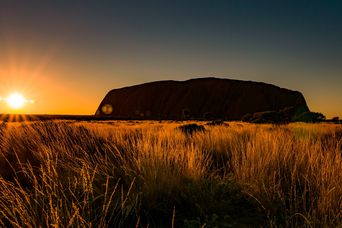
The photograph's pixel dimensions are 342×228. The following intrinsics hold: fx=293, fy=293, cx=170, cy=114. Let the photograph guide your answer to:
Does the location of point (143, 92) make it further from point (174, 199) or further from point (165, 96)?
point (174, 199)

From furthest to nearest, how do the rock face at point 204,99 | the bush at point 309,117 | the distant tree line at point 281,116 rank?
the rock face at point 204,99 → the distant tree line at point 281,116 → the bush at point 309,117

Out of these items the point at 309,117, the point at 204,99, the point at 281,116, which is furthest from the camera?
the point at 204,99

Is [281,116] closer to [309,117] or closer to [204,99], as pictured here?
[309,117]

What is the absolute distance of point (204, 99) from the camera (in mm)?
104500

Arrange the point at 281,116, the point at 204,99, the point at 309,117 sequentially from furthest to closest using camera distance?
the point at 204,99
the point at 281,116
the point at 309,117

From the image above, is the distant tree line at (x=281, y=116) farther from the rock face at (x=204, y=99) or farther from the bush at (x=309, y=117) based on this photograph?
the rock face at (x=204, y=99)

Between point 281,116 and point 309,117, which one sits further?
point 281,116

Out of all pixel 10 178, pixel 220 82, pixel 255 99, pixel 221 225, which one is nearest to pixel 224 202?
pixel 221 225

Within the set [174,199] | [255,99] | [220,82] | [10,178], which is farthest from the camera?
[220,82]

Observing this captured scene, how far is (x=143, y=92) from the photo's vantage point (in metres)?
119

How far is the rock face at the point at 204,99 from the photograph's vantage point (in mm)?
98519

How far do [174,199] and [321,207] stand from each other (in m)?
1.56

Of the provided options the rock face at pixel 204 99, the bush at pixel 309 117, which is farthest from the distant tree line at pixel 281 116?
the rock face at pixel 204 99

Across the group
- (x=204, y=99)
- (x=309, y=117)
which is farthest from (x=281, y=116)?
(x=204, y=99)
